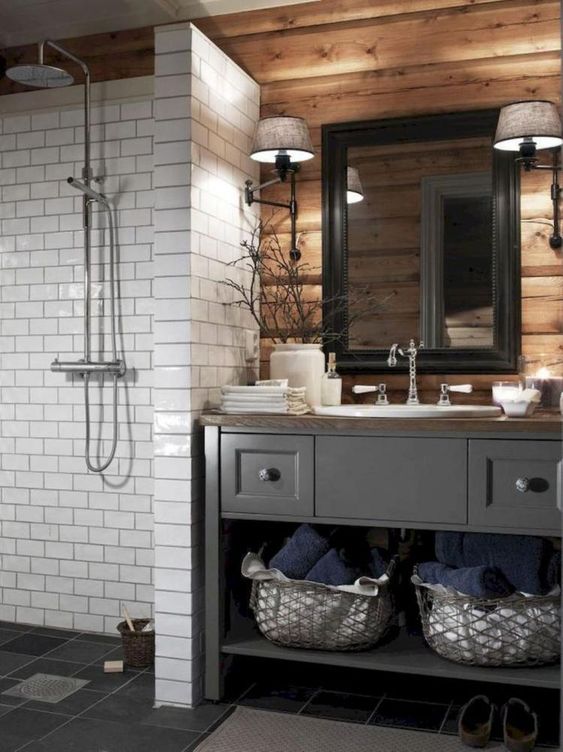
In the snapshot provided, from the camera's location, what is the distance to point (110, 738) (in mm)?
2766

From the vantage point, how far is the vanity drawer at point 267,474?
9.59 feet

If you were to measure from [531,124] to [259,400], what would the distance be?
4.60 feet

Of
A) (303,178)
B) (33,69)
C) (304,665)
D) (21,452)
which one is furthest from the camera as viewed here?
(21,452)

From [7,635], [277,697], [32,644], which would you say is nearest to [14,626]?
[7,635]

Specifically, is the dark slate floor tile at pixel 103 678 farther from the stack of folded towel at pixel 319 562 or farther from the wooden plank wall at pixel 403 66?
the wooden plank wall at pixel 403 66

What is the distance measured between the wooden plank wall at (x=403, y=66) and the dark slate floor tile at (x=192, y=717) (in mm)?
1367

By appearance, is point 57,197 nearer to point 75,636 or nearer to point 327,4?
point 327,4

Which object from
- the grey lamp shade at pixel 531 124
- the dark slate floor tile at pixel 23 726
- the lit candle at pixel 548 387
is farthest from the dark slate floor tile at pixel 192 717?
the grey lamp shade at pixel 531 124

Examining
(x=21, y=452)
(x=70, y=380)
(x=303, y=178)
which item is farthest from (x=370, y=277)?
(x=21, y=452)

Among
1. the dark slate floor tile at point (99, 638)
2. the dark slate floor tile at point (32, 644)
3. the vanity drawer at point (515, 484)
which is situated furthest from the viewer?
the dark slate floor tile at point (99, 638)

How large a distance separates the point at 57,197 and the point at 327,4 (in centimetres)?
143

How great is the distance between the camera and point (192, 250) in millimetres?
3031

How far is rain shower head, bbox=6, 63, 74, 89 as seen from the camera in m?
3.10

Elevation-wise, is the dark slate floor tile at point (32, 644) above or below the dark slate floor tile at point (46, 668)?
above
